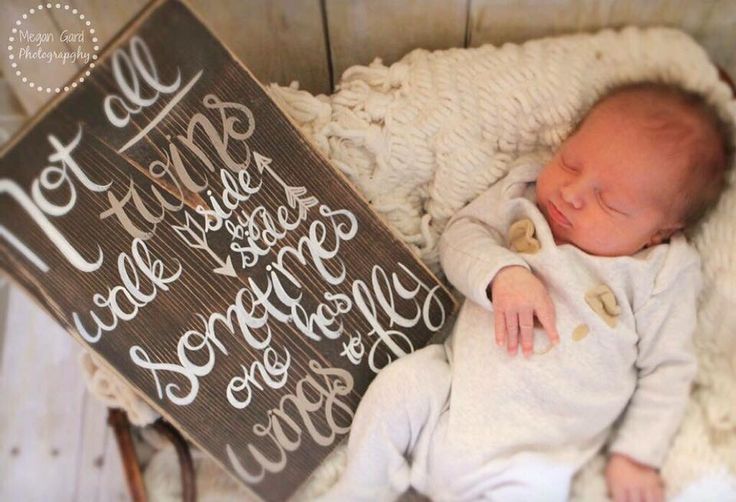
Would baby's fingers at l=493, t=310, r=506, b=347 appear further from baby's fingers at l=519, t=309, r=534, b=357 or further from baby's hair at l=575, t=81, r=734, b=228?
baby's hair at l=575, t=81, r=734, b=228

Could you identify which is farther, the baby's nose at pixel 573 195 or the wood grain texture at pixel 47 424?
the wood grain texture at pixel 47 424

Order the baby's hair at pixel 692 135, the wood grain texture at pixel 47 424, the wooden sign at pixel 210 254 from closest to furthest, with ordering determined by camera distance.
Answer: the wooden sign at pixel 210 254
the baby's hair at pixel 692 135
the wood grain texture at pixel 47 424

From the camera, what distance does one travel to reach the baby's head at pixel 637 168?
0.74m

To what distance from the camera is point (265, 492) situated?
849mm

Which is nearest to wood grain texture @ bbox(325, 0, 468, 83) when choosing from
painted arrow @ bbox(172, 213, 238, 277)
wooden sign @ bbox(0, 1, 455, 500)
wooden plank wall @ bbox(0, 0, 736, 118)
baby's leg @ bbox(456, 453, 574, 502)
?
wooden plank wall @ bbox(0, 0, 736, 118)

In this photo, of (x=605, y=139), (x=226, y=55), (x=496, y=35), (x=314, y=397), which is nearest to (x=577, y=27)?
(x=496, y=35)

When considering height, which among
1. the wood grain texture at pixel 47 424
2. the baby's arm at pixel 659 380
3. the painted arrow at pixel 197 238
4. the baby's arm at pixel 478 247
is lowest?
the baby's arm at pixel 659 380

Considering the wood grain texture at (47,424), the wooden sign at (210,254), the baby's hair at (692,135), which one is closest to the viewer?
the wooden sign at (210,254)

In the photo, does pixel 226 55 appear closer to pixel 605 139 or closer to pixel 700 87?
pixel 605 139

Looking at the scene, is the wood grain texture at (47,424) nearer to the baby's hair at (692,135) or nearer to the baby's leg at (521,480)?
the baby's leg at (521,480)

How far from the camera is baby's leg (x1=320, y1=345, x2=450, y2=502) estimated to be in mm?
800

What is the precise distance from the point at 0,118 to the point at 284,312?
536 mm

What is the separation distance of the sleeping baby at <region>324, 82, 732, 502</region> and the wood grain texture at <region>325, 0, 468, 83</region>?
0.21 meters

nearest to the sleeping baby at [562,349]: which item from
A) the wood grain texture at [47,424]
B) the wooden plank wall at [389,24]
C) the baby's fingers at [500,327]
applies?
the baby's fingers at [500,327]
